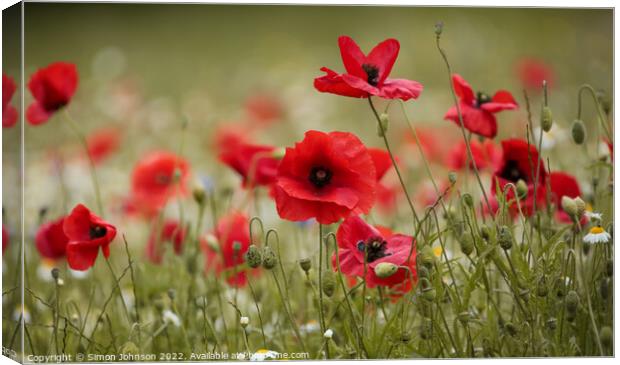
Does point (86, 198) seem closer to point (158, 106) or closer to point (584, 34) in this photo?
point (158, 106)

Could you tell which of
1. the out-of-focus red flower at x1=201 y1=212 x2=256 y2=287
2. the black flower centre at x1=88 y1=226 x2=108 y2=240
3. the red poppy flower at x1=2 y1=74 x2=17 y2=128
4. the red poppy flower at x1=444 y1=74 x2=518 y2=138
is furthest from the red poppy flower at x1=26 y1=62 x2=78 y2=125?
the red poppy flower at x1=444 y1=74 x2=518 y2=138

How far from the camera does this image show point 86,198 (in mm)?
3564

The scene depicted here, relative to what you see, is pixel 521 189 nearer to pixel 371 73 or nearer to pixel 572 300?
pixel 572 300

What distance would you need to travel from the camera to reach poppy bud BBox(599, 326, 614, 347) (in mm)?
2402

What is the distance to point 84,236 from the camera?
2.38 meters

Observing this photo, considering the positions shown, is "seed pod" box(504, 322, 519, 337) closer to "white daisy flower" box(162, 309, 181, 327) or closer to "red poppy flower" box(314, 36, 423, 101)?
"red poppy flower" box(314, 36, 423, 101)

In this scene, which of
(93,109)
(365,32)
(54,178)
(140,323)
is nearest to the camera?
(140,323)

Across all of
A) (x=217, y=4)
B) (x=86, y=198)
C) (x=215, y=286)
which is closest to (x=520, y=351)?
(x=215, y=286)

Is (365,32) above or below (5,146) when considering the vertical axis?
above

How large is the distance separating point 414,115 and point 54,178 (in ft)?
4.84

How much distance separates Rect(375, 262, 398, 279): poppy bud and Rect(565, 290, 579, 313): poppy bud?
40 centimetres

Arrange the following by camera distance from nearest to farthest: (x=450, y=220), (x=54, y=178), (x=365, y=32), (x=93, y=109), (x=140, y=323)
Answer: (x=450, y=220) < (x=140, y=323) < (x=365, y=32) < (x=54, y=178) < (x=93, y=109)

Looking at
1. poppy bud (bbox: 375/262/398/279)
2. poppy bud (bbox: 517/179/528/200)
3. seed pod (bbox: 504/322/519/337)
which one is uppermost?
poppy bud (bbox: 517/179/528/200)

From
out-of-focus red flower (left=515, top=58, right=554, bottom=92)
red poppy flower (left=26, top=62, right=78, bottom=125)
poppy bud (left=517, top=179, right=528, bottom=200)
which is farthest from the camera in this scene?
out-of-focus red flower (left=515, top=58, right=554, bottom=92)
